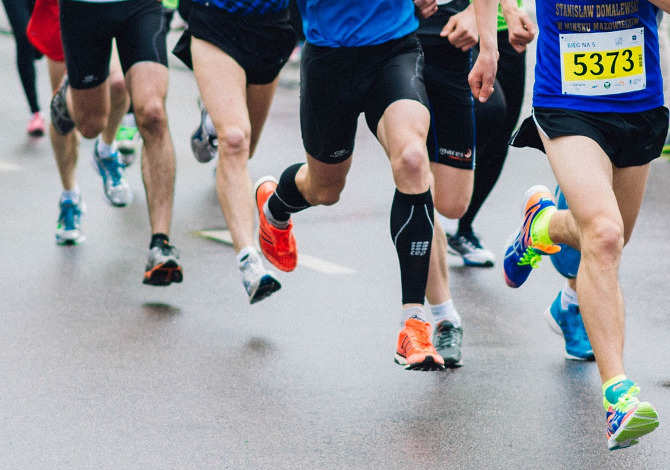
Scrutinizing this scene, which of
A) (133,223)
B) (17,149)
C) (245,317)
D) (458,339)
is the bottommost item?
(17,149)

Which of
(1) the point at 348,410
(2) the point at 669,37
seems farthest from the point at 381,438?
(2) the point at 669,37

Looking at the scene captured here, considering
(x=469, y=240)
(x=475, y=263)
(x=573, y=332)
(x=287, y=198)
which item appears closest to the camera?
(x=573, y=332)

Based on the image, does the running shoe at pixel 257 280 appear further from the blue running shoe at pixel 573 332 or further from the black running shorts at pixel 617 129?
the black running shorts at pixel 617 129

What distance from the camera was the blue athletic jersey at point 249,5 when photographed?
19.4 ft

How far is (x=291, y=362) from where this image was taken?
5160 millimetres

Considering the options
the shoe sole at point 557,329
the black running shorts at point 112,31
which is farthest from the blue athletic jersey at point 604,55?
the black running shorts at point 112,31

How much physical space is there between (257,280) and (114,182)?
2.54 meters

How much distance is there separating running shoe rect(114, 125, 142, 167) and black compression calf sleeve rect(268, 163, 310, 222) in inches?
139

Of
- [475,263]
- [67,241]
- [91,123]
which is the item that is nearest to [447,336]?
[475,263]

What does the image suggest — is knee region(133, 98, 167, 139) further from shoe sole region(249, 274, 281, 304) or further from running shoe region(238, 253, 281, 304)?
shoe sole region(249, 274, 281, 304)

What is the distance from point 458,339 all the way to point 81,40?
108 inches

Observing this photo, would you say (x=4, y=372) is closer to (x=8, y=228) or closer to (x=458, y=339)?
(x=458, y=339)

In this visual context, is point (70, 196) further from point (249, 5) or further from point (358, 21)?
point (358, 21)

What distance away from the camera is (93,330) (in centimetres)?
563
